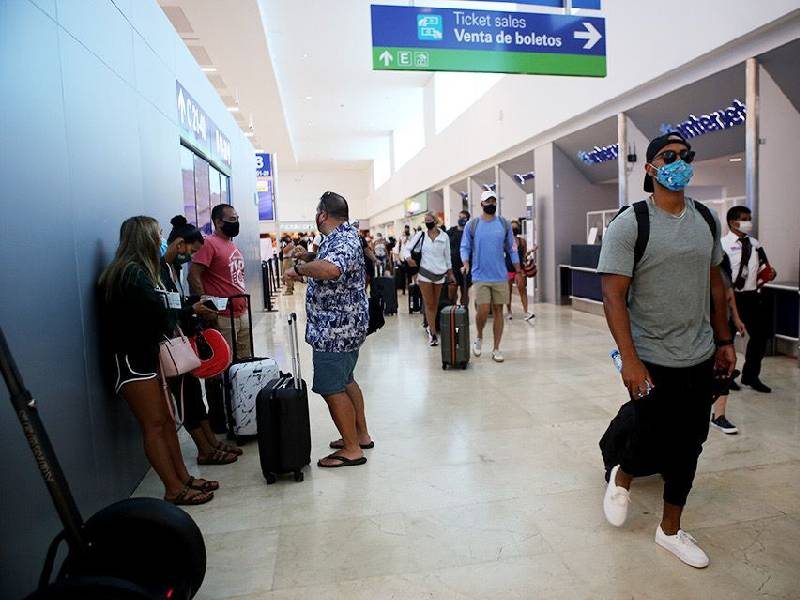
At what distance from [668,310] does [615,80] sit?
7.10 m

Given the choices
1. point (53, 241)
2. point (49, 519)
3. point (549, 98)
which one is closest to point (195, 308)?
point (53, 241)

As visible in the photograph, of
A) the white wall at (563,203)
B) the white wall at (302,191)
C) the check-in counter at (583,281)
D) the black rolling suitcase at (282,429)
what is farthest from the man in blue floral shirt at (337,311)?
the white wall at (302,191)

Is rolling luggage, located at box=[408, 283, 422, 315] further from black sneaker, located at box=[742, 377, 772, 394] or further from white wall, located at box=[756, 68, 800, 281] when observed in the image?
black sneaker, located at box=[742, 377, 772, 394]

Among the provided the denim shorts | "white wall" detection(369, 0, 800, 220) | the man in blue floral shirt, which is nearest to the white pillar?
"white wall" detection(369, 0, 800, 220)

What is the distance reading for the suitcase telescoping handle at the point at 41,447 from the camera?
153cm

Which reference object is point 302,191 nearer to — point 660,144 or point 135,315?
point 135,315

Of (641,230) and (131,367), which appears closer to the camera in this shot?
(641,230)

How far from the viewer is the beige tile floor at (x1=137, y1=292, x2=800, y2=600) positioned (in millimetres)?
2385

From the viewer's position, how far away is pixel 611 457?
3043 mm

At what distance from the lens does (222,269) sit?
4.36 m

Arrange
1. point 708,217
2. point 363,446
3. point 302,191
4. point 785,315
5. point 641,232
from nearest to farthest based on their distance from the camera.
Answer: point 641,232, point 708,217, point 363,446, point 785,315, point 302,191

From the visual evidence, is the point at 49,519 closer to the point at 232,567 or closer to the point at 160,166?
the point at 232,567

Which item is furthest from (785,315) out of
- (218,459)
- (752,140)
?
(218,459)

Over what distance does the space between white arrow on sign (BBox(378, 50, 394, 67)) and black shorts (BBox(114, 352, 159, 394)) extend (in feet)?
13.8
